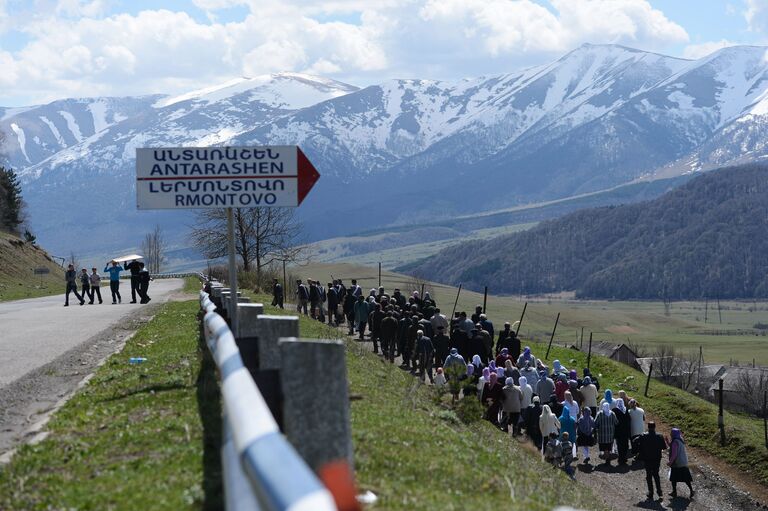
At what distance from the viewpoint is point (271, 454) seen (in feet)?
13.0

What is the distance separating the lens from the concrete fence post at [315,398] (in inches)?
216

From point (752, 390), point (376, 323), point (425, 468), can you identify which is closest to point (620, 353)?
point (752, 390)

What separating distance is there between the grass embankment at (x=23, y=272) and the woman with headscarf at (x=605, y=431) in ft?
94.0

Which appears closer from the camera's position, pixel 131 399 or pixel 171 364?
pixel 131 399

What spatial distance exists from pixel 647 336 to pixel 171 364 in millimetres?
155929

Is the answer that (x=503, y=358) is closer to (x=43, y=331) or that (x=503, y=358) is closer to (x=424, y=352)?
(x=424, y=352)

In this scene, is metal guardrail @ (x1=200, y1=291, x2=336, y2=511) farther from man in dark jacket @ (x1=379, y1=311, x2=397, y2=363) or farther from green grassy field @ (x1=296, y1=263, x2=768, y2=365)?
green grassy field @ (x1=296, y1=263, x2=768, y2=365)

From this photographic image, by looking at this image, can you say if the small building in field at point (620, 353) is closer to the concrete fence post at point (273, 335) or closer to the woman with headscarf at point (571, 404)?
the woman with headscarf at point (571, 404)

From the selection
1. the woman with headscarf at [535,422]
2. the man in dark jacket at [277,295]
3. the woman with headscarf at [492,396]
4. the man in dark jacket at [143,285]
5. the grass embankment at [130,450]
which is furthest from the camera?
the man in dark jacket at [277,295]

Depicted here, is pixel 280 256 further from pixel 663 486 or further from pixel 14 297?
pixel 663 486

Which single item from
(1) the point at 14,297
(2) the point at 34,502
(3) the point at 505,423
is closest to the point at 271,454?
(2) the point at 34,502

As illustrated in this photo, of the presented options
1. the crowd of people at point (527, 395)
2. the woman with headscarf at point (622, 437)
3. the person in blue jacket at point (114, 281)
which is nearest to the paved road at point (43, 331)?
the person in blue jacket at point (114, 281)

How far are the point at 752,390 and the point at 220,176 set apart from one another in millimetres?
59633

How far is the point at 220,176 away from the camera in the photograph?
513 inches
